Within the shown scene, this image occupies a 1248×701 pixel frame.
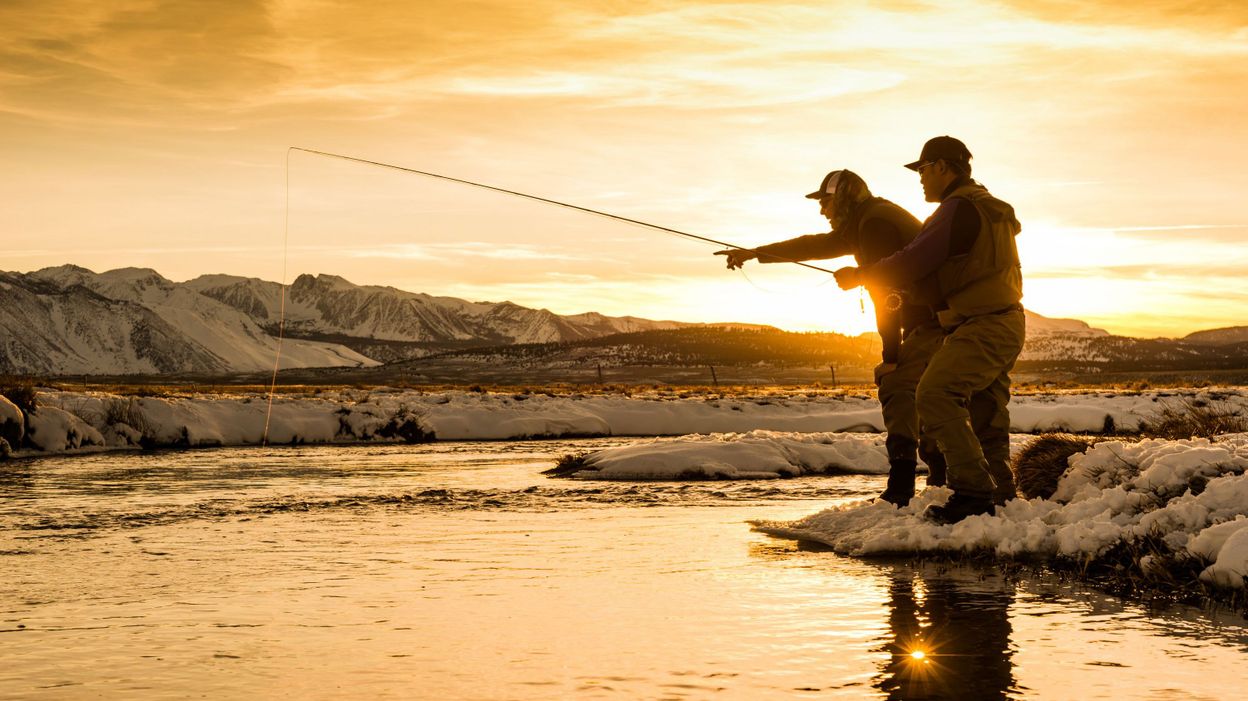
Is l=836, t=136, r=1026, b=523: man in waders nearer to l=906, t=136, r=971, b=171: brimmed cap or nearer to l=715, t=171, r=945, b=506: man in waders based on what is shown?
l=906, t=136, r=971, b=171: brimmed cap

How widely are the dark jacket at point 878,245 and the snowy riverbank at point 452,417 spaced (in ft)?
68.3

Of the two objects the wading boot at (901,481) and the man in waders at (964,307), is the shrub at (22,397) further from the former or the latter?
the man in waders at (964,307)

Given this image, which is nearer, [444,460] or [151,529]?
[151,529]

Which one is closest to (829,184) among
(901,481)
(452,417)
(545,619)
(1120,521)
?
(901,481)

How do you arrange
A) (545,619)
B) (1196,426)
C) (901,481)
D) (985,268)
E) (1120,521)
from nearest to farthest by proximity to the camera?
1. (545,619)
2. (1120,521)
3. (985,268)
4. (901,481)
5. (1196,426)

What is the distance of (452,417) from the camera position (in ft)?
115

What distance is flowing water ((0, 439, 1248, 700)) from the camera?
14.4ft

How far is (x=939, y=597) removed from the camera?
613cm

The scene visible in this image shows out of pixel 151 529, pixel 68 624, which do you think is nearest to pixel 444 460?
pixel 151 529

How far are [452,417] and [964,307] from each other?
28318 millimetres

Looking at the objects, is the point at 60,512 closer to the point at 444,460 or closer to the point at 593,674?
the point at 593,674

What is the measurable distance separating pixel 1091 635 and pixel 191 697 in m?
3.57

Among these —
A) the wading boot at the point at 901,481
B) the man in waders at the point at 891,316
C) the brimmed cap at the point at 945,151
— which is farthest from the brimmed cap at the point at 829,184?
the wading boot at the point at 901,481

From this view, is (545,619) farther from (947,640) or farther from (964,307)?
(964,307)
